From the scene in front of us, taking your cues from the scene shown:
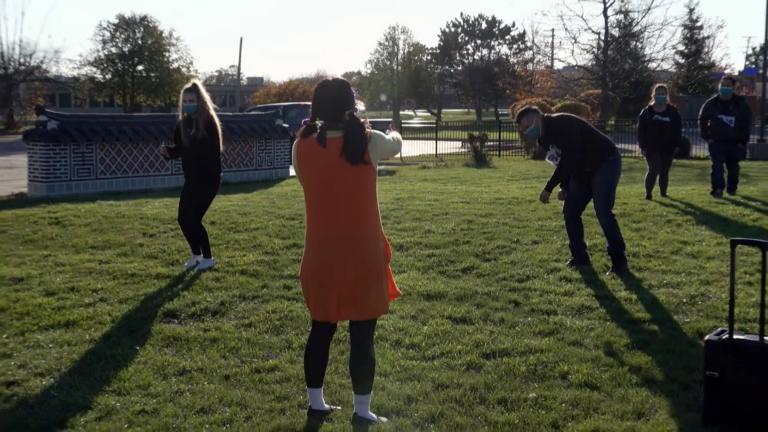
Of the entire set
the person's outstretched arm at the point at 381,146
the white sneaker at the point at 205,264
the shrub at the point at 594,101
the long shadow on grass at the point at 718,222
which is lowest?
the white sneaker at the point at 205,264

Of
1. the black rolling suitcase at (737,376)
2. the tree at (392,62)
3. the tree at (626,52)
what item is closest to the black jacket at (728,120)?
the black rolling suitcase at (737,376)

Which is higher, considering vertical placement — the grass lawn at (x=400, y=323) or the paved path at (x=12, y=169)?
the paved path at (x=12, y=169)

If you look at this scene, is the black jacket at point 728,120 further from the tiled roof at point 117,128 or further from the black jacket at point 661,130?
the tiled roof at point 117,128

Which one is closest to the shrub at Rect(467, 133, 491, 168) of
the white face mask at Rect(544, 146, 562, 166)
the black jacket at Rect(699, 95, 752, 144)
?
the black jacket at Rect(699, 95, 752, 144)

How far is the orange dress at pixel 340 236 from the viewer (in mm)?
3932

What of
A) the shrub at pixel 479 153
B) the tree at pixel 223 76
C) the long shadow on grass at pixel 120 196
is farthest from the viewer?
the tree at pixel 223 76

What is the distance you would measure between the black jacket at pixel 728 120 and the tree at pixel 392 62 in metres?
45.6

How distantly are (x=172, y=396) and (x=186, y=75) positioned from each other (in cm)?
4508

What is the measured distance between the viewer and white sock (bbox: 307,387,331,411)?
4328mm

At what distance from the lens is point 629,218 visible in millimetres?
10070

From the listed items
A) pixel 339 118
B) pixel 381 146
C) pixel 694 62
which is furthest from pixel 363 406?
pixel 694 62

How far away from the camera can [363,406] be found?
4277 mm

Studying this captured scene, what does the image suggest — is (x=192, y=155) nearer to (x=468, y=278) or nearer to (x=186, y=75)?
(x=468, y=278)

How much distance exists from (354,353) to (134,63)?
44034 millimetres
